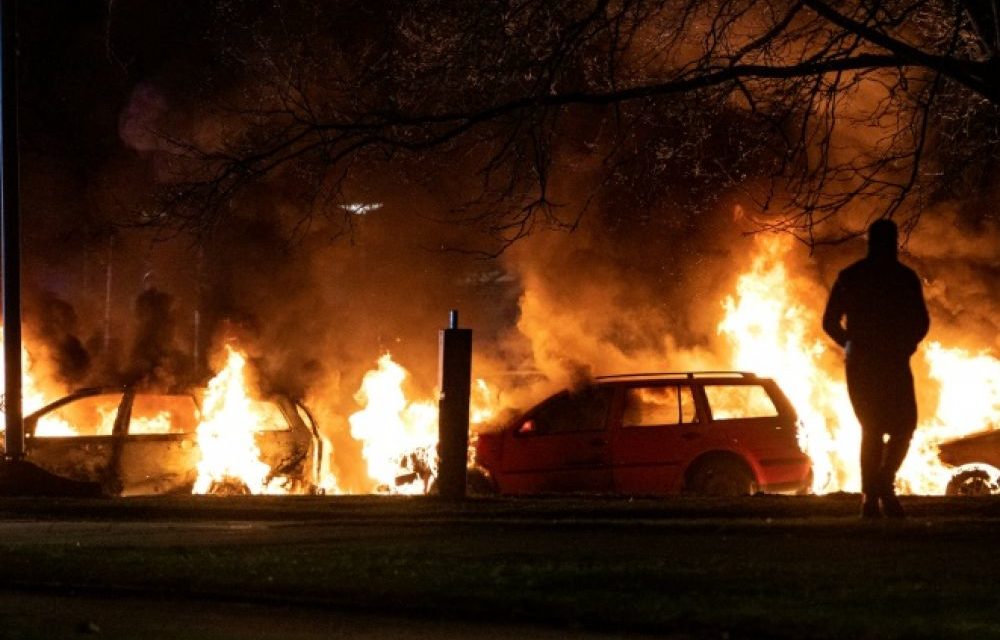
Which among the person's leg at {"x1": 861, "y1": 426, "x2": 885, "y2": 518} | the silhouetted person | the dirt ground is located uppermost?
the silhouetted person

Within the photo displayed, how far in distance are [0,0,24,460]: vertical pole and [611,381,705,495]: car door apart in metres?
6.37

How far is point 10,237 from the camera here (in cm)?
1611

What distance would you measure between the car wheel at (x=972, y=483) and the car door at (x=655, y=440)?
310 centimetres

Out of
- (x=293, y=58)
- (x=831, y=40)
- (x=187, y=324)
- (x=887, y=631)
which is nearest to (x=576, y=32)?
(x=831, y=40)

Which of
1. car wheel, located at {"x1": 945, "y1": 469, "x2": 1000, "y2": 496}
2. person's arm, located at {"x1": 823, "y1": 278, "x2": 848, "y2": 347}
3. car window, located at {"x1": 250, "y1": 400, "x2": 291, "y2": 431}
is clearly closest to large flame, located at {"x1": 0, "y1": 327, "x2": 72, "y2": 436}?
car window, located at {"x1": 250, "y1": 400, "x2": 291, "y2": 431}

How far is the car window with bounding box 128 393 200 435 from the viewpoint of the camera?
1780cm

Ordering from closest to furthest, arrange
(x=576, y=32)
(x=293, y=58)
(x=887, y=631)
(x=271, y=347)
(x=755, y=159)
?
(x=887, y=631)
(x=576, y=32)
(x=293, y=58)
(x=755, y=159)
(x=271, y=347)

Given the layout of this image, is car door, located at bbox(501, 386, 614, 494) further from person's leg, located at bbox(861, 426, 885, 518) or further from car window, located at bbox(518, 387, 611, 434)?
person's leg, located at bbox(861, 426, 885, 518)

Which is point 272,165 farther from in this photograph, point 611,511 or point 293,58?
point 611,511

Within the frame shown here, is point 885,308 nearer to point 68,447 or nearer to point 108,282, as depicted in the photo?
point 68,447

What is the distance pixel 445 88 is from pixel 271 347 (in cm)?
1236

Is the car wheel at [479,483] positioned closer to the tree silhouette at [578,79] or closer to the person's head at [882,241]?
the tree silhouette at [578,79]

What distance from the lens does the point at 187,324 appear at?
85.7ft

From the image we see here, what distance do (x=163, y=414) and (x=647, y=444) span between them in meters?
6.02
